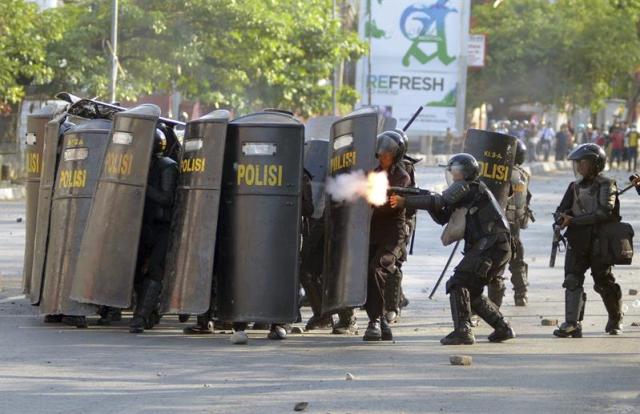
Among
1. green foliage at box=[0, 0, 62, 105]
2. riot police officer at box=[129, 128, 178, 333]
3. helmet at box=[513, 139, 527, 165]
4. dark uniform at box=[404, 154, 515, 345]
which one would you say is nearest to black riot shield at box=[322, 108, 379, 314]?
dark uniform at box=[404, 154, 515, 345]

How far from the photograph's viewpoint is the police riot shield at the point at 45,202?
487 inches

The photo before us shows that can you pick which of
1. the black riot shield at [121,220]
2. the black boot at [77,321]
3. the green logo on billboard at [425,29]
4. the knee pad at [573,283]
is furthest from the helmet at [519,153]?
the green logo on billboard at [425,29]

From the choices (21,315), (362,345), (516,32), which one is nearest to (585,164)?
(362,345)

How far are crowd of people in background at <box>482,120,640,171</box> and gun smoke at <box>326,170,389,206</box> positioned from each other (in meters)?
36.2

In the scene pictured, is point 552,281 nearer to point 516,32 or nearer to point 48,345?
point 48,345

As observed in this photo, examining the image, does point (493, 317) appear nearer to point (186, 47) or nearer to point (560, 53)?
point (186, 47)

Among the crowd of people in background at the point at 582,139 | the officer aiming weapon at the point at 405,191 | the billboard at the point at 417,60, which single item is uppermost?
the billboard at the point at 417,60

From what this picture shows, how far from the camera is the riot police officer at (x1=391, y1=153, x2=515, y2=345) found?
11.2 m

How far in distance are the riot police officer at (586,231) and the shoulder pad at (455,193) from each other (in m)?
1.19

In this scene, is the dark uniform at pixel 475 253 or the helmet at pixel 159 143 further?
the helmet at pixel 159 143

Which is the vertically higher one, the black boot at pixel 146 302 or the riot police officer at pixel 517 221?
the riot police officer at pixel 517 221

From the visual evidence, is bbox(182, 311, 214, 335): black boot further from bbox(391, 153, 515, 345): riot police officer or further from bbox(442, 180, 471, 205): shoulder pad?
bbox(442, 180, 471, 205): shoulder pad

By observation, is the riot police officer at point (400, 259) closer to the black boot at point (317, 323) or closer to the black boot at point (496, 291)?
the black boot at point (317, 323)

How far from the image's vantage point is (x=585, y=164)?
11961 mm
